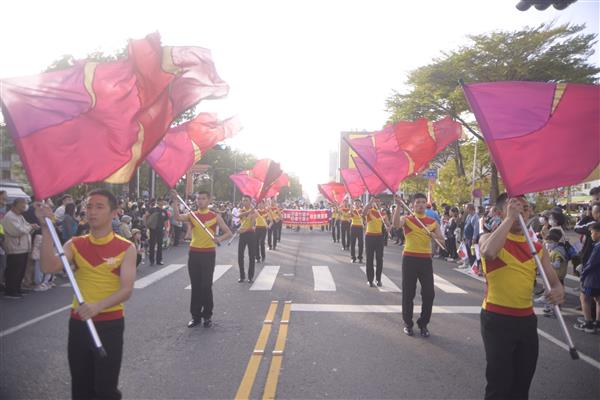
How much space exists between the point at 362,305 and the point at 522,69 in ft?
72.6

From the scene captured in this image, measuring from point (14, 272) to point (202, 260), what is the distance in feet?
15.5

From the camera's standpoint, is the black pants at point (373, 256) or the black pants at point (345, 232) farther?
the black pants at point (345, 232)

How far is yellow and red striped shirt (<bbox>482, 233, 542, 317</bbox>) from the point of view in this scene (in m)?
3.71

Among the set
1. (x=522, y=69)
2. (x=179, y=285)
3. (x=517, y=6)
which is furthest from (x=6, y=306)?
(x=522, y=69)

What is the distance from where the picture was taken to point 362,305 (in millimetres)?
8438

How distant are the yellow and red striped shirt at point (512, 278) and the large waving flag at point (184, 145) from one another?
4.59 meters

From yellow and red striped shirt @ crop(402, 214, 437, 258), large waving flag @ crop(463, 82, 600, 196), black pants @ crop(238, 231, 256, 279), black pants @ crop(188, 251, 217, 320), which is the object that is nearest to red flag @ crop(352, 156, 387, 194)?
black pants @ crop(238, 231, 256, 279)

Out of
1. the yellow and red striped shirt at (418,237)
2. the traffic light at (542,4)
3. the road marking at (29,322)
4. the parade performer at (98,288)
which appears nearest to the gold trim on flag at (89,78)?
the parade performer at (98,288)

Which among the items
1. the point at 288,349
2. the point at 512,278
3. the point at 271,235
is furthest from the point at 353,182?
the point at 512,278

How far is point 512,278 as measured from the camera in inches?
148

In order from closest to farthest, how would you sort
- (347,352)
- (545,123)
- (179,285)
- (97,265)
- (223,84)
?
(97,265)
(545,123)
(223,84)
(347,352)
(179,285)

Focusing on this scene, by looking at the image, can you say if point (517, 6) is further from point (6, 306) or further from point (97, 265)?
point (6, 306)

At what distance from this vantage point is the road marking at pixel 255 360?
4488 millimetres

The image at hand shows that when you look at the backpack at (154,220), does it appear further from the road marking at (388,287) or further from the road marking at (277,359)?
the road marking at (277,359)
